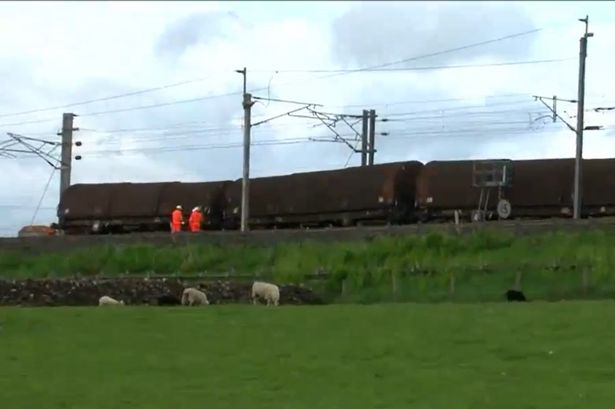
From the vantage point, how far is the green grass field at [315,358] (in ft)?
49.8

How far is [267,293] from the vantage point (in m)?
31.1

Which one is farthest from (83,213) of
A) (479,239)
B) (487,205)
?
(479,239)

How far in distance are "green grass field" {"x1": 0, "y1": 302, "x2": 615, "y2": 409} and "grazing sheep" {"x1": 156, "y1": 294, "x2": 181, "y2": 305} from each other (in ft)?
17.4

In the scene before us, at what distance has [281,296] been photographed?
31906 mm

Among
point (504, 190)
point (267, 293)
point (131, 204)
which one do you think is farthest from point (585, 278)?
point (131, 204)

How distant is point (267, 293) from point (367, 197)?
2126 cm

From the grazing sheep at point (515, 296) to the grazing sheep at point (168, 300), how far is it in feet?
28.4

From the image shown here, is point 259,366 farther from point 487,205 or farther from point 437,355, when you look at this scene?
point 487,205

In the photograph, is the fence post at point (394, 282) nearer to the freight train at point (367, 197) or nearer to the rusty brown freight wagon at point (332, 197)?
the freight train at point (367, 197)

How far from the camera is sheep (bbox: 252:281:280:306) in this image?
101 feet

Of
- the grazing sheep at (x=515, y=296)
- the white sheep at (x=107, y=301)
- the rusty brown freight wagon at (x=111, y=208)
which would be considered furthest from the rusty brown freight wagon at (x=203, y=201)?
the grazing sheep at (x=515, y=296)

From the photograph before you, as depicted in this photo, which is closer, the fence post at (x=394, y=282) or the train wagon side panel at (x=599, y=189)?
the fence post at (x=394, y=282)

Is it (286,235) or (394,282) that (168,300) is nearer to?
(394,282)

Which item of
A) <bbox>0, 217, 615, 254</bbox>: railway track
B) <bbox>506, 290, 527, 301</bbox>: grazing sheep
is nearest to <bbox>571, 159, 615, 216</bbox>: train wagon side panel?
<bbox>0, 217, 615, 254</bbox>: railway track
